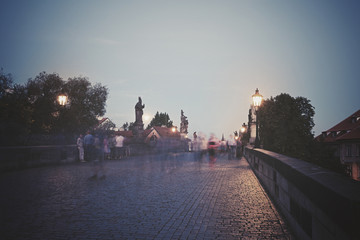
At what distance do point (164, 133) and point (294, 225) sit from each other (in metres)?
86.6

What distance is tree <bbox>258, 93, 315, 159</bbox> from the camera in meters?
41.2

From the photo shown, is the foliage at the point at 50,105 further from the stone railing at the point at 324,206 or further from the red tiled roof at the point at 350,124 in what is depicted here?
the red tiled roof at the point at 350,124

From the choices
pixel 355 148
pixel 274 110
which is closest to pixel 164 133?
pixel 274 110

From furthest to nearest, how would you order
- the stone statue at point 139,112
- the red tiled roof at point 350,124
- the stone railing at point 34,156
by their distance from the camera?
the red tiled roof at point 350,124 → the stone statue at point 139,112 → the stone railing at point 34,156

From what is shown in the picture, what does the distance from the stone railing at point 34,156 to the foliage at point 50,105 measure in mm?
8227

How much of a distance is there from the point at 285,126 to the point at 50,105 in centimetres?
3528

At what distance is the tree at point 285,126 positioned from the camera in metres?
41.2

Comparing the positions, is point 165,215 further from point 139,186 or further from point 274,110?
point 274,110

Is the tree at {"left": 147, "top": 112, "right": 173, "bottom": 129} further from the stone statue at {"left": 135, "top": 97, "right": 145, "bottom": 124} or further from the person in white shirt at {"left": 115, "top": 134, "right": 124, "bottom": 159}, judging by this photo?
the person in white shirt at {"left": 115, "top": 134, "right": 124, "bottom": 159}

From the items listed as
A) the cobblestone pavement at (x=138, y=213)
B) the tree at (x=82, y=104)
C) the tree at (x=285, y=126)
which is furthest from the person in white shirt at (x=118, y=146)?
the tree at (x=285, y=126)

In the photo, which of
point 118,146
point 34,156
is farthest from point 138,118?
point 34,156

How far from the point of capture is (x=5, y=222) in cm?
479

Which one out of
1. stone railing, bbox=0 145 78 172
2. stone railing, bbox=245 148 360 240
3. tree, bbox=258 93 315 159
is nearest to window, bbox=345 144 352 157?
tree, bbox=258 93 315 159

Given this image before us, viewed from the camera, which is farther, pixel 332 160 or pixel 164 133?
pixel 164 133
